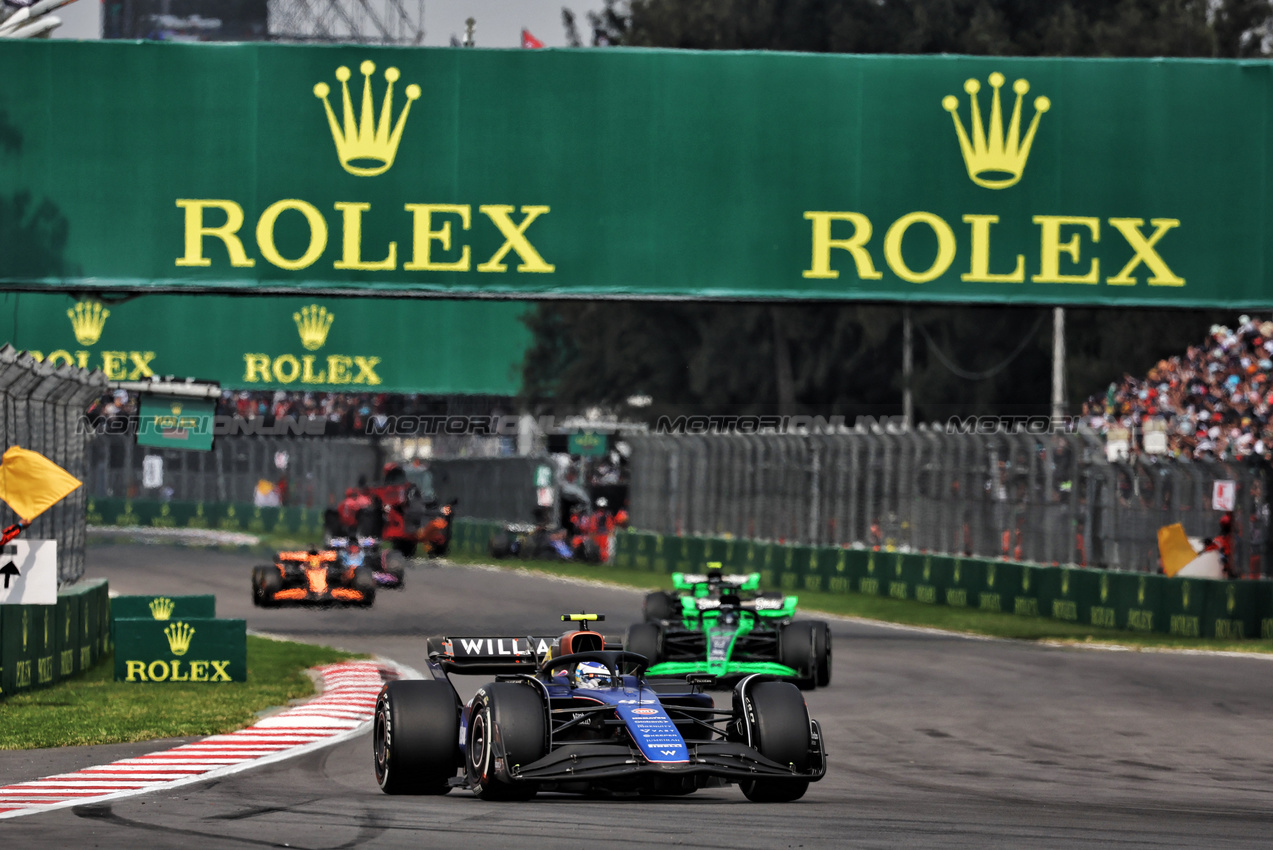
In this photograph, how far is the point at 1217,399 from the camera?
3406 centimetres

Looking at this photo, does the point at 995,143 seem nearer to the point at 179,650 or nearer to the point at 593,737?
the point at 179,650

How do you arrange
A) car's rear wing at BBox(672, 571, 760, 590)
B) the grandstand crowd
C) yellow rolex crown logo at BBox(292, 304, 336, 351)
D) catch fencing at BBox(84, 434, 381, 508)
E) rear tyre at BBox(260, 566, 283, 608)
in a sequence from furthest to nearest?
catch fencing at BBox(84, 434, 381, 508) < yellow rolex crown logo at BBox(292, 304, 336, 351) < the grandstand crowd < rear tyre at BBox(260, 566, 283, 608) < car's rear wing at BBox(672, 571, 760, 590)

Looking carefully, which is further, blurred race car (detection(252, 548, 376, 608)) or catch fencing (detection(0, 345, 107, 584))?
blurred race car (detection(252, 548, 376, 608))

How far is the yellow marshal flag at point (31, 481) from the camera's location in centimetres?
1498

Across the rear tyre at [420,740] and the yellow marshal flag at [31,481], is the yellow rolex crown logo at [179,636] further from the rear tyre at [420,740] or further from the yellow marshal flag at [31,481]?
the rear tyre at [420,740]

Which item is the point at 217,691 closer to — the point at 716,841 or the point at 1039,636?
the point at 716,841

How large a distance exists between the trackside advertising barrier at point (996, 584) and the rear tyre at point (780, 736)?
1475 centimetres

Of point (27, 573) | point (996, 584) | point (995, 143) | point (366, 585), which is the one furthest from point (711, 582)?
point (996, 584)

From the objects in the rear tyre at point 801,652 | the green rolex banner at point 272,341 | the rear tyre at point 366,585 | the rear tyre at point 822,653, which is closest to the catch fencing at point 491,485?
the green rolex banner at point 272,341

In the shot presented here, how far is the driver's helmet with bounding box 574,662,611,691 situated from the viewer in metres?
10.3

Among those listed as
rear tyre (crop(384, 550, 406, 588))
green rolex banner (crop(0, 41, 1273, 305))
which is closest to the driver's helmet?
green rolex banner (crop(0, 41, 1273, 305))

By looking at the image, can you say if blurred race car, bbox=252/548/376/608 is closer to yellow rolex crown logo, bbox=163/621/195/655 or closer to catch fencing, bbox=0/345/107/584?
catch fencing, bbox=0/345/107/584

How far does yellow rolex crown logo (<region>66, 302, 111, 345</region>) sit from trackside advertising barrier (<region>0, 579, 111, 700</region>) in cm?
2786

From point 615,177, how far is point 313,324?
31.1 m
